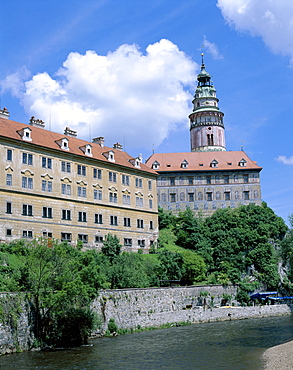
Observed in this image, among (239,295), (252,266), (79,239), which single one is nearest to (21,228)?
(79,239)

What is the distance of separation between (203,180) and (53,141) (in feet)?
115

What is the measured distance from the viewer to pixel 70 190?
178 ft

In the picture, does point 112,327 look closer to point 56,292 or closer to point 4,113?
point 56,292

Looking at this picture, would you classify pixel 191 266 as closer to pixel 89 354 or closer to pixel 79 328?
pixel 79 328

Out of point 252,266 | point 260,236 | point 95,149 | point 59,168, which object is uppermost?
point 95,149

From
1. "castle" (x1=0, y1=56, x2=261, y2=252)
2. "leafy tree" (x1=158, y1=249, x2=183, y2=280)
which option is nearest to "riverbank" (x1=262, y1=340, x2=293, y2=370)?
"leafy tree" (x1=158, y1=249, x2=183, y2=280)

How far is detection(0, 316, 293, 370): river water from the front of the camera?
26344 mm

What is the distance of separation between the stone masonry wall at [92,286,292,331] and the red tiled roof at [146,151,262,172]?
31915 mm

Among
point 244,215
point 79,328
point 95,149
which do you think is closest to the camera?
point 79,328

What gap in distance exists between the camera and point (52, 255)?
34000 mm

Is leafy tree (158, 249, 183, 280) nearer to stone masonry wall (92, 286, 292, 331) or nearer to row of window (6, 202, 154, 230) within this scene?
stone masonry wall (92, 286, 292, 331)

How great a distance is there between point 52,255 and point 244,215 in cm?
4543

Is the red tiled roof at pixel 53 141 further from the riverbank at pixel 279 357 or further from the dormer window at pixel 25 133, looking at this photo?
the riverbank at pixel 279 357

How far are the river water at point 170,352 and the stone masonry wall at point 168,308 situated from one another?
224cm
